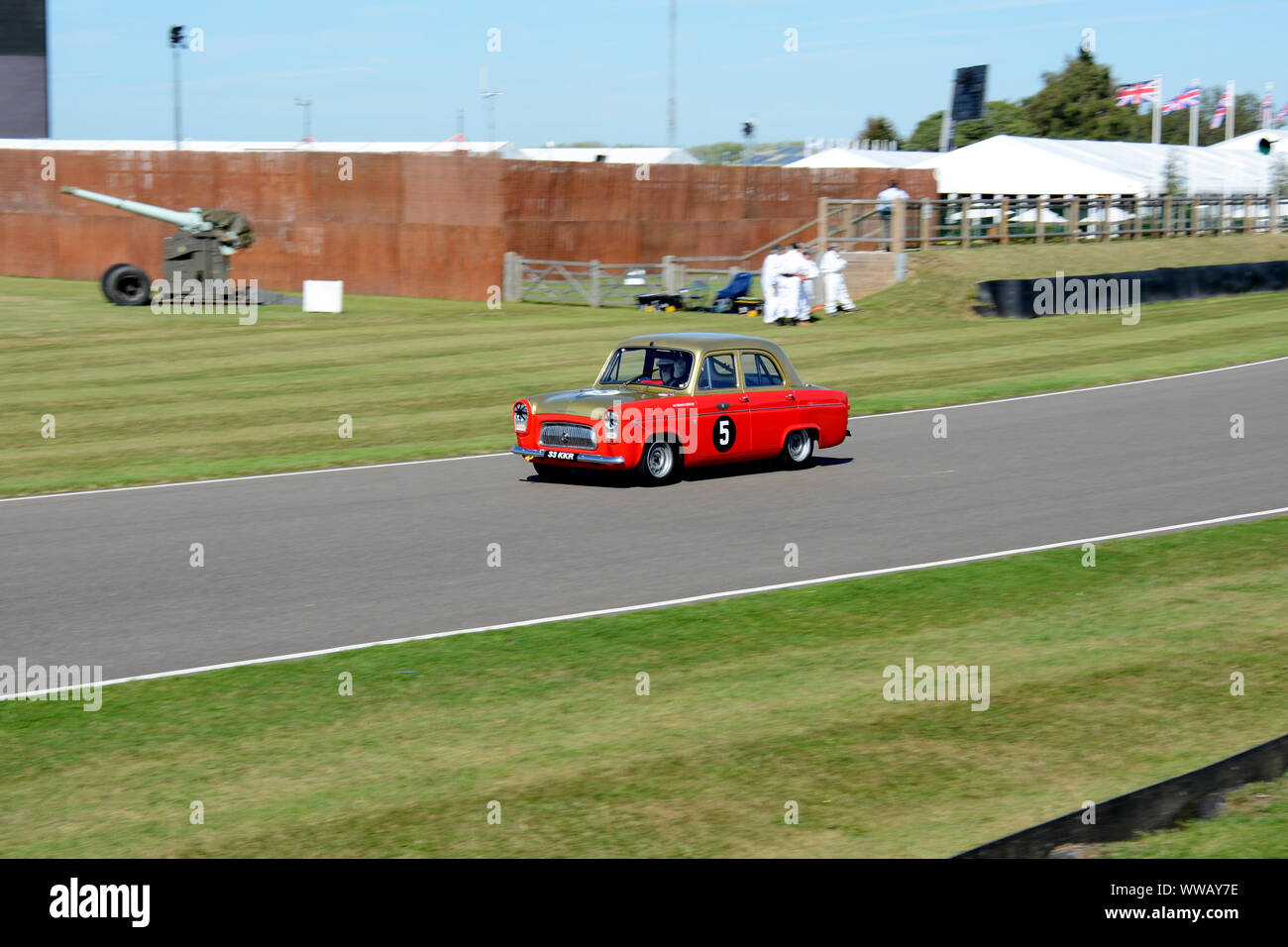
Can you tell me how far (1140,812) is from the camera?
19.9 ft

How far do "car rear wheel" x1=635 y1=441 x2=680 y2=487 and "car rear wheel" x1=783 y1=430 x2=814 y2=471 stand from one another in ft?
5.31

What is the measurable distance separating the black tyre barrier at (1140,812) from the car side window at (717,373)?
947cm

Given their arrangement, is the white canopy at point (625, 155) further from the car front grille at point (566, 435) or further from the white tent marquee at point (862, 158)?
the car front grille at point (566, 435)

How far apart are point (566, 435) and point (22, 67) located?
68.5 metres

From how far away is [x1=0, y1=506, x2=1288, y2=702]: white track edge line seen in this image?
8.62m

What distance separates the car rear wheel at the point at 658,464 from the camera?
15165mm

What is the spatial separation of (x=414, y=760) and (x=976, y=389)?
17.7 m

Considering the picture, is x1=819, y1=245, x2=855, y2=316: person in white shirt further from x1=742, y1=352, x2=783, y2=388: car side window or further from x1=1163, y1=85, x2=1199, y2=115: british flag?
x1=1163, y1=85, x2=1199, y2=115: british flag

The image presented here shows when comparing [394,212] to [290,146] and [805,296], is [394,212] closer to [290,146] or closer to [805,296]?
[290,146]

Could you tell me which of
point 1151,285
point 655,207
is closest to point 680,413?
point 1151,285
